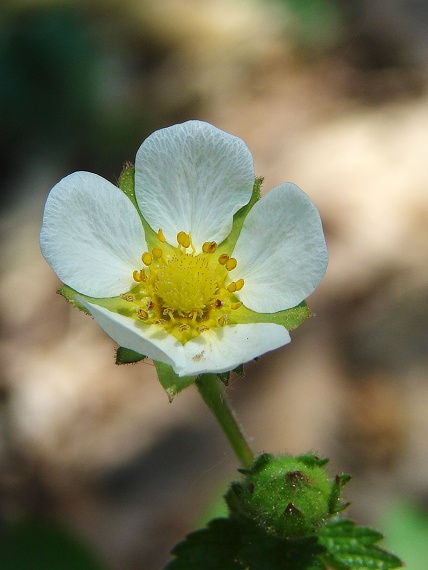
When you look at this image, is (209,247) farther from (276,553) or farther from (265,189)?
(265,189)

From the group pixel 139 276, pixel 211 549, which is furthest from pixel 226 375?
pixel 211 549

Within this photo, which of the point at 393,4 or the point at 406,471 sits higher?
the point at 393,4

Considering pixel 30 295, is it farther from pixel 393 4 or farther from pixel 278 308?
pixel 393 4

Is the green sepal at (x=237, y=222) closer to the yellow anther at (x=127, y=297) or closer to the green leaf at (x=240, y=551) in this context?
the yellow anther at (x=127, y=297)

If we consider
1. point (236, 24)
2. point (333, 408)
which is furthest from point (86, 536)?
point (236, 24)

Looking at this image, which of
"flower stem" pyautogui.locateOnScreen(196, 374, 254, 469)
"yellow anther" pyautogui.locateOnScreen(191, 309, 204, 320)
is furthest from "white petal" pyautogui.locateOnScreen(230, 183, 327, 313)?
"flower stem" pyautogui.locateOnScreen(196, 374, 254, 469)

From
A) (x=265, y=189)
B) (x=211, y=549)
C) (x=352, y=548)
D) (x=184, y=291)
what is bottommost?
(x=352, y=548)

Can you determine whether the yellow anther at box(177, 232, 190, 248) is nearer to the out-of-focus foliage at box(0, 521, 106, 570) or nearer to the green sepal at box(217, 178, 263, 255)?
the green sepal at box(217, 178, 263, 255)
